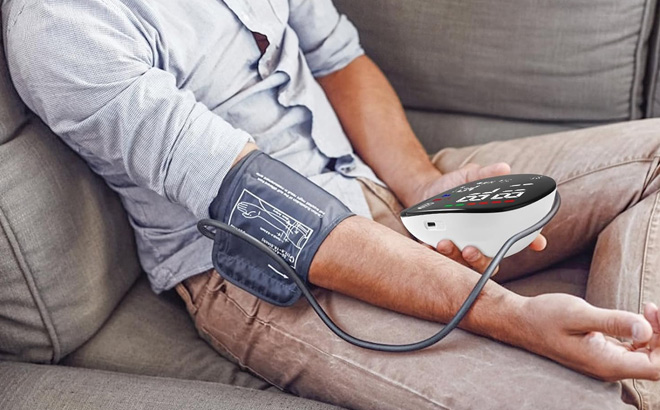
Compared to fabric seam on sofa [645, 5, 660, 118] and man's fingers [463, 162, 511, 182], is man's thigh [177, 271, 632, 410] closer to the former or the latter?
man's fingers [463, 162, 511, 182]

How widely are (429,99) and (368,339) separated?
0.62 m

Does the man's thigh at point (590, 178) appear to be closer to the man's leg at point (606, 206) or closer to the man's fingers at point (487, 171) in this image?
the man's leg at point (606, 206)

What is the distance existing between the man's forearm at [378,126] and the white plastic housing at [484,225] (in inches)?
9.6

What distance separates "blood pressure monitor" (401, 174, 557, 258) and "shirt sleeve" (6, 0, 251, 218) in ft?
0.80

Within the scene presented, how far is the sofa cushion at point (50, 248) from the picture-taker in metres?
0.90

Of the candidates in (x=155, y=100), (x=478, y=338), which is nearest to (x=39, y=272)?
(x=155, y=100)

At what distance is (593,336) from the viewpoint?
0.73m

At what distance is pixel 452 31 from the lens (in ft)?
4.14

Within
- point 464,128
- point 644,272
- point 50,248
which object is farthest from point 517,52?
point 50,248

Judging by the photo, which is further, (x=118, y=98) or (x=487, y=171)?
(x=487, y=171)

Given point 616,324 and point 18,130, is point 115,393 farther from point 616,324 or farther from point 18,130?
point 616,324

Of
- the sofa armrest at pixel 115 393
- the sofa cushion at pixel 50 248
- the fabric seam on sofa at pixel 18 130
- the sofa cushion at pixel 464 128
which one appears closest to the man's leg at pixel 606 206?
the sofa cushion at pixel 464 128

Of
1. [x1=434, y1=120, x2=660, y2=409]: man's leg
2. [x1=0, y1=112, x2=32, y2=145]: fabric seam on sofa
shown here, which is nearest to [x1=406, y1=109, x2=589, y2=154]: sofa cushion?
[x1=434, y1=120, x2=660, y2=409]: man's leg

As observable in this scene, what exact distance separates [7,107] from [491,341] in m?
0.66
